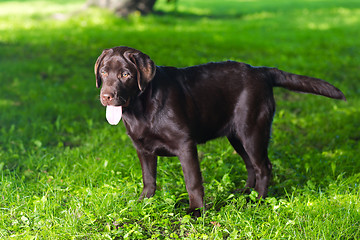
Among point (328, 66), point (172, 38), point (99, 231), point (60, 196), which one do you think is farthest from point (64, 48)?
point (99, 231)

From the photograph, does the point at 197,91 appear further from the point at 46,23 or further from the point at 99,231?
the point at 46,23

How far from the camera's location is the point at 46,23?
13.6 m

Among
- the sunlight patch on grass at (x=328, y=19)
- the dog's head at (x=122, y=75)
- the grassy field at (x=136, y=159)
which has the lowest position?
the grassy field at (x=136, y=159)

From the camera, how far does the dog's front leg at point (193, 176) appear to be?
3.78m

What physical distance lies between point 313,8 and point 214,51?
14374mm

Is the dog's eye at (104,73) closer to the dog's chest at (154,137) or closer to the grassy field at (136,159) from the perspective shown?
the dog's chest at (154,137)

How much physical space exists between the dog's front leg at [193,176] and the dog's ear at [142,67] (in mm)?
663

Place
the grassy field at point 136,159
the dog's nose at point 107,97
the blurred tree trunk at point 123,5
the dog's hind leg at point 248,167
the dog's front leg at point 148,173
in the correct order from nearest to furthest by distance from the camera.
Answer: the dog's nose at point 107,97
the grassy field at point 136,159
the dog's front leg at point 148,173
the dog's hind leg at point 248,167
the blurred tree trunk at point 123,5

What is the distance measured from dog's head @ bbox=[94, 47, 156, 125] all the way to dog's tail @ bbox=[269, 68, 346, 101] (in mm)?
1413

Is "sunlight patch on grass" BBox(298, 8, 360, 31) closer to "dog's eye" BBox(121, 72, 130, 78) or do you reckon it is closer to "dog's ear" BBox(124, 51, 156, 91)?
"dog's ear" BBox(124, 51, 156, 91)

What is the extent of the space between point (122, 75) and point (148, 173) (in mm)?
1111

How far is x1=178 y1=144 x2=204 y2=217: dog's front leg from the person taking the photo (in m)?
3.78

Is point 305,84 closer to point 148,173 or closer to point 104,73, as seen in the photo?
point 148,173

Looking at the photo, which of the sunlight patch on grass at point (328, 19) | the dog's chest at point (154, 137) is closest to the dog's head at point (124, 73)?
the dog's chest at point (154, 137)
